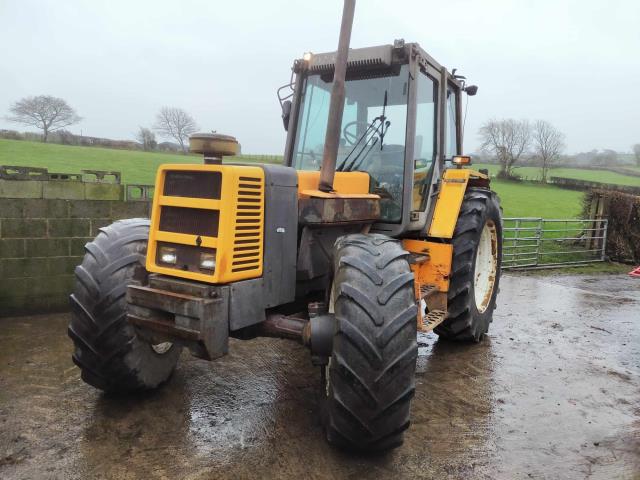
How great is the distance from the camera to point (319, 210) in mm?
3469

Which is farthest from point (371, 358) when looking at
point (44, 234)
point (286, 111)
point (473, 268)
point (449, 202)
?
point (44, 234)

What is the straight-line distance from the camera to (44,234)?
5891 mm

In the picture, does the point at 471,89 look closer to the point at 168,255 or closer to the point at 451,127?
the point at 451,127

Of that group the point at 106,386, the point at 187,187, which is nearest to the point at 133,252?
the point at 187,187

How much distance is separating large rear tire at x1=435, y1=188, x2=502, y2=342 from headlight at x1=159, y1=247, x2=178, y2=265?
2.61 metres

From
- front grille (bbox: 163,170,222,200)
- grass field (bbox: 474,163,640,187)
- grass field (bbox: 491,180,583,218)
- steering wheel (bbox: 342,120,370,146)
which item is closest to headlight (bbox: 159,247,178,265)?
front grille (bbox: 163,170,222,200)

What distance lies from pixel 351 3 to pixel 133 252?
233cm

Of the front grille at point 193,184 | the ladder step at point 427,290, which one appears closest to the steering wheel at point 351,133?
the ladder step at point 427,290

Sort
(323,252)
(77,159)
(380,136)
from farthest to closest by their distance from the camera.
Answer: (77,159), (380,136), (323,252)

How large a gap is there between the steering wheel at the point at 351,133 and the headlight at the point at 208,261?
179cm

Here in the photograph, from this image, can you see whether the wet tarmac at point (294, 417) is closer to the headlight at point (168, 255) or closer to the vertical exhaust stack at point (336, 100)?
the headlight at point (168, 255)

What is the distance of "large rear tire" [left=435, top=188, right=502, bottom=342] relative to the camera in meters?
4.71

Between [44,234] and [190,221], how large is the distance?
361 centimetres

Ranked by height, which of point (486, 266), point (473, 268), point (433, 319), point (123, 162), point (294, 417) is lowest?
point (294, 417)
